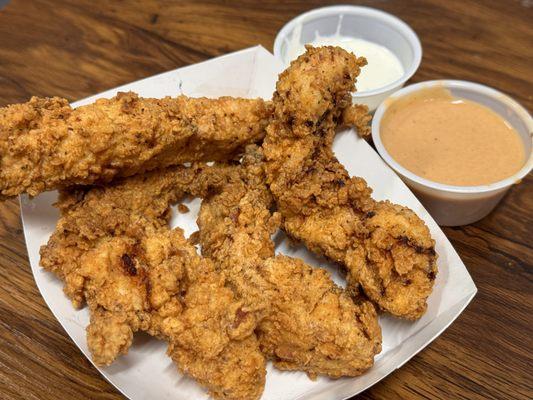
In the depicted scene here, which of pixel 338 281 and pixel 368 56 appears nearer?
pixel 338 281

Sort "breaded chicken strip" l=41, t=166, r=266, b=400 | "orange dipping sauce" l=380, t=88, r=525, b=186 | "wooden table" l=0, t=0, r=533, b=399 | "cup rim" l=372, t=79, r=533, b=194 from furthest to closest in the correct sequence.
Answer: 1. "orange dipping sauce" l=380, t=88, r=525, b=186
2. "cup rim" l=372, t=79, r=533, b=194
3. "wooden table" l=0, t=0, r=533, b=399
4. "breaded chicken strip" l=41, t=166, r=266, b=400

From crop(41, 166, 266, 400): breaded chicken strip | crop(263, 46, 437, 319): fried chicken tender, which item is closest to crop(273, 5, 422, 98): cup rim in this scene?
crop(263, 46, 437, 319): fried chicken tender

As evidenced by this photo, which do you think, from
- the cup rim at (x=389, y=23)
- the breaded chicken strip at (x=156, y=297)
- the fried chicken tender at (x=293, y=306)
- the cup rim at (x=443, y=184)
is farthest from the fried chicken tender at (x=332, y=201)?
the cup rim at (x=389, y=23)

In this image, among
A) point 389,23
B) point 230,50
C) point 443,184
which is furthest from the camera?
point 230,50

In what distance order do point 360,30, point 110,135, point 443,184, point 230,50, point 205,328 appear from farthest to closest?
1. point 230,50
2. point 360,30
3. point 443,184
4. point 110,135
5. point 205,328

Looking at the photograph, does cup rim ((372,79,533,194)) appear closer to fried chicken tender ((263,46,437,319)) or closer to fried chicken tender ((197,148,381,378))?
fried chicken tender ((263,46,437,319))

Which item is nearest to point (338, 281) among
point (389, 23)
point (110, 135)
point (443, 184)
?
point (443, 184)

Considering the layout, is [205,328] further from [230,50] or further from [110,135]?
[230,50]
